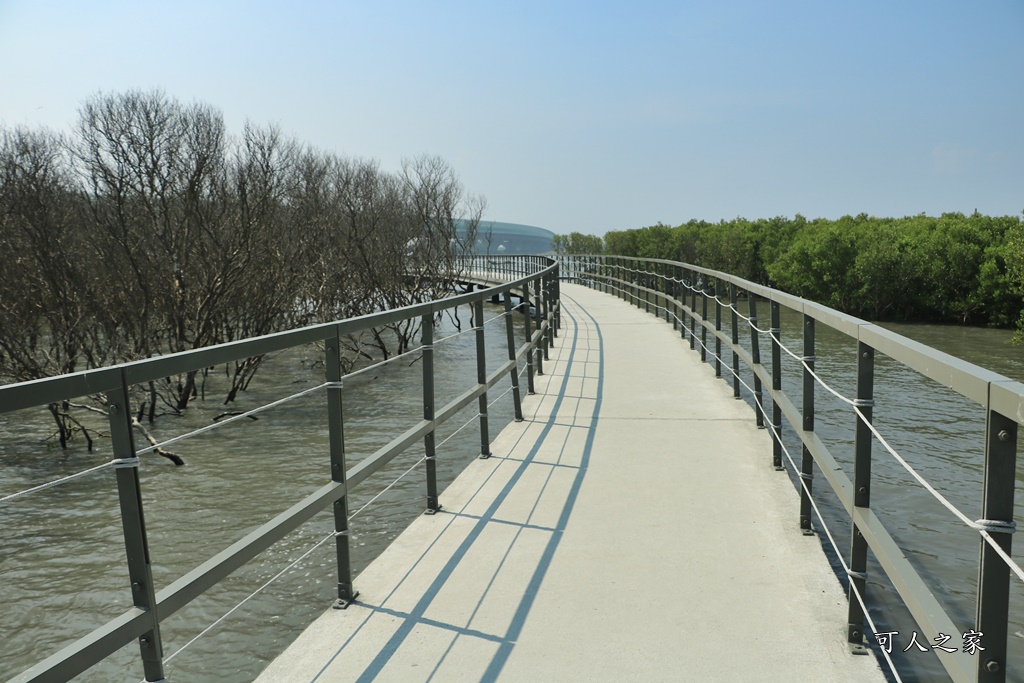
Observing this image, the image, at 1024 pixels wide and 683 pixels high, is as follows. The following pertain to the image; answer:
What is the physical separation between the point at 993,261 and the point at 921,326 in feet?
11.9

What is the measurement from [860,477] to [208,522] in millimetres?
8586

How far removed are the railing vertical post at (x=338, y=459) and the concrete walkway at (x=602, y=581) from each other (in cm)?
11

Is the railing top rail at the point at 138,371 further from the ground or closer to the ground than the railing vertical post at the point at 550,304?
further from the ground

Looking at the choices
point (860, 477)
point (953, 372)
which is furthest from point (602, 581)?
point (953, 372)

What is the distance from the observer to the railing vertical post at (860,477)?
2.95 meters

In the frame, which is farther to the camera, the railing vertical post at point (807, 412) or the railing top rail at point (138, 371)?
the railing vertical post at point (807, 412)

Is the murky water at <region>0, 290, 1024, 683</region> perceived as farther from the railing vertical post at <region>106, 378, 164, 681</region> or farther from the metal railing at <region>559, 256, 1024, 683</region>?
the railing vertical post at <region>106, 378, 164, 681</region>

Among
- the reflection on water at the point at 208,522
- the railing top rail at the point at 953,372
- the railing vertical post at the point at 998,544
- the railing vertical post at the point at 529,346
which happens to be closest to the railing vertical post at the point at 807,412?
the railing top rail at the point at 953,372

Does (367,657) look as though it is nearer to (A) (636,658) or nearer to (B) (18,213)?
(A) (636,658)

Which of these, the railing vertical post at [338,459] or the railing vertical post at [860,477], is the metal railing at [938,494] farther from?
the railing vertical post at [338,459]

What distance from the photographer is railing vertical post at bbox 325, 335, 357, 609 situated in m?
3.49

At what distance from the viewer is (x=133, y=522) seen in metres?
2.27

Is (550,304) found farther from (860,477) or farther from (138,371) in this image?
(138,371)

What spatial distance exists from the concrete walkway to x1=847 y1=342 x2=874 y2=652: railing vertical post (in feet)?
0.35
